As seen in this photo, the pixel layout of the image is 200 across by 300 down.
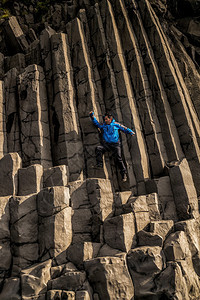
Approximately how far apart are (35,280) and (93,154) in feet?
17.1

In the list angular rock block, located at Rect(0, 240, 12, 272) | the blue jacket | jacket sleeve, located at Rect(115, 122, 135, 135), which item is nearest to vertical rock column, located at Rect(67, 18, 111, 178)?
the blue jacket

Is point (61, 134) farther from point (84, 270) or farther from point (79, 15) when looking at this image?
point (79, 15)

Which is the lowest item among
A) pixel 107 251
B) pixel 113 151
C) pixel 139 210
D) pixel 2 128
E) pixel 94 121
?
pixel 107 251

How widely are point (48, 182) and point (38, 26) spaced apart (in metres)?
11.3

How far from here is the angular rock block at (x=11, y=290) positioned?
7.00m

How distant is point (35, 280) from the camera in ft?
23.0

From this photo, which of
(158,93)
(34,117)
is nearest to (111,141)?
(158,93)

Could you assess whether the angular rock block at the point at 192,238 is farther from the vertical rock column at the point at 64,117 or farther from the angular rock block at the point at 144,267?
the vertical rock column at the point at 64,117

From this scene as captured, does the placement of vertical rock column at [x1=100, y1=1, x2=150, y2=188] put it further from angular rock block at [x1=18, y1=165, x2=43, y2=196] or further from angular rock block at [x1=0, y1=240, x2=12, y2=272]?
angular rock block at [x1=0, y1=240, x2=12, y2=272]

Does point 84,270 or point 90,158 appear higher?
point 90,158

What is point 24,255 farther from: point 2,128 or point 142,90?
point 142,90

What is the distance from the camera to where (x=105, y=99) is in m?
12.1

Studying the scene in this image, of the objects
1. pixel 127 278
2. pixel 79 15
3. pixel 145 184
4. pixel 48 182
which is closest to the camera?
pixel 127 278

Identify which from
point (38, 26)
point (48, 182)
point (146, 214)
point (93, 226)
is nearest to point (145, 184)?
point (146, 214)
